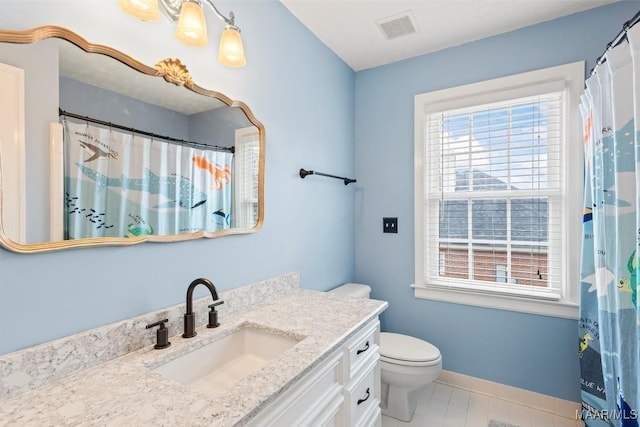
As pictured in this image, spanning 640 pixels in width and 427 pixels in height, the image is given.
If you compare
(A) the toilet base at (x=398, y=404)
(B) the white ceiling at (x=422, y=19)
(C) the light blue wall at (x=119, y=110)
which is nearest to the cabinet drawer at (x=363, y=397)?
(A) the toilet base at (x=398, y=404)

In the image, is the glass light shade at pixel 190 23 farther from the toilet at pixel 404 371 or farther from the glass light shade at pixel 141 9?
the toilet at pixel 404 371

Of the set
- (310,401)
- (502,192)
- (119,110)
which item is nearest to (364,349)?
(310,401)

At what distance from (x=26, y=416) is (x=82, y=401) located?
0.10 metres

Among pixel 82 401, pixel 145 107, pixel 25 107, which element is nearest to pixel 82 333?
pixel 82 401

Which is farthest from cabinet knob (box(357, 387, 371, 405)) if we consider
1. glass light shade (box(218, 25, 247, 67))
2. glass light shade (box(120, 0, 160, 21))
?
glass light shade (box(120, 0, 160, 21))

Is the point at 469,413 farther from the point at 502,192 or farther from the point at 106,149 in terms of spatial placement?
the point at 106,149

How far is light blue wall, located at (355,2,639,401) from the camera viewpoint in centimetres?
190

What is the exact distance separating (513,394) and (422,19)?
8.33 ft

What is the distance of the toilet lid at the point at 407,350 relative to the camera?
5.90ft

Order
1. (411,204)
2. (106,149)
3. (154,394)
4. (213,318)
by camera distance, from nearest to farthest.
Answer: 1. (154,394)
2. (106,149)
3. (213,318)
4. (411,204)

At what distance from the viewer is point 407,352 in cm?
185

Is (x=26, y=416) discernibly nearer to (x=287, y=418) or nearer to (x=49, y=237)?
(x=49, y=237)

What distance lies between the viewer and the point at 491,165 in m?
2.14

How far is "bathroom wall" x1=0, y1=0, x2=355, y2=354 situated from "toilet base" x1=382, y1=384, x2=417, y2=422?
0.81 meters
